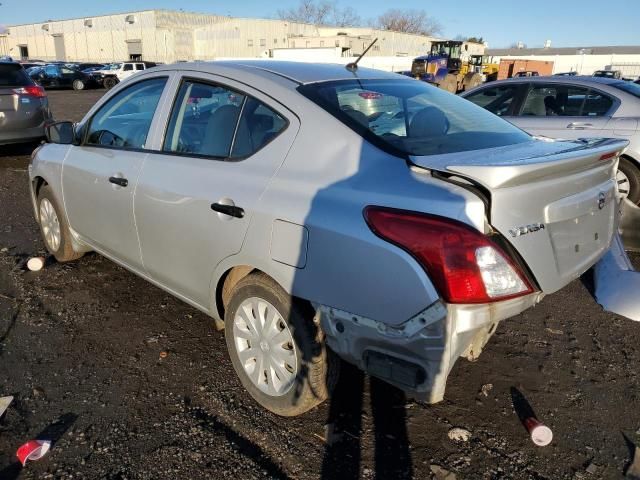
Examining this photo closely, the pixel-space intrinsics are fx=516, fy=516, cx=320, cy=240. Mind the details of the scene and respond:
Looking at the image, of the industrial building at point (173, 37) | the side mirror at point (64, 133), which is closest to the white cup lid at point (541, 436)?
the side mirror at point (64, 133)

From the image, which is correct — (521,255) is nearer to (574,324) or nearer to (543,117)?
(574,324)

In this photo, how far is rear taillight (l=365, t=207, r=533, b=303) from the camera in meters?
1.91

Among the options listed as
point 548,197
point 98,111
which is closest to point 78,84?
point 98,111

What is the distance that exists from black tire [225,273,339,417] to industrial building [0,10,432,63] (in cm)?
5457

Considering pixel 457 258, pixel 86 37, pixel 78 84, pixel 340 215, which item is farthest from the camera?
pixel 86 37

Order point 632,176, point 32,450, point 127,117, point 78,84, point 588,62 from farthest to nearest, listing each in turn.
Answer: point 588,62 → point 78,84 → point 632,176 → point 127,117 → point 32,450

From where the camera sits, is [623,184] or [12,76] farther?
[12,76]

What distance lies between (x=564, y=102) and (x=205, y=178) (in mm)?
5174

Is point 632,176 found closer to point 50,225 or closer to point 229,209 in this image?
point 229,209

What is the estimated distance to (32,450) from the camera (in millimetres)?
2336

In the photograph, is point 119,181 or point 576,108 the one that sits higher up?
point 576,108

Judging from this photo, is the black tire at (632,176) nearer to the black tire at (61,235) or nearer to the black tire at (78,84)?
the black tire at (61,235)

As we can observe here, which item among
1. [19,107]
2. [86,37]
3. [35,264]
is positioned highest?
[86,37]

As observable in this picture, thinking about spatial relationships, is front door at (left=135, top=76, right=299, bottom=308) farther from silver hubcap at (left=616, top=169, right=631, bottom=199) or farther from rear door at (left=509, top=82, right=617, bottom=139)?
silver hubcap at (left=616, top=169, right=631, bottom=199)
